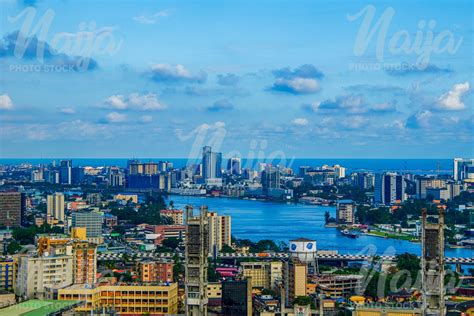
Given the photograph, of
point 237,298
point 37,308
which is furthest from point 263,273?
point 37,308

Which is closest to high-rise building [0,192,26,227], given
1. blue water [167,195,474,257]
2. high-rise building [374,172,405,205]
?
blue water [167,195,474,257]

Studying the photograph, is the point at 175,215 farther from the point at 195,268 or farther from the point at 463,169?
the point at 463,169

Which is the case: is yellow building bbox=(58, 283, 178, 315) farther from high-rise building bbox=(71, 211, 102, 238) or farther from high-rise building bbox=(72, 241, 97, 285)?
high-rise building bbox=(71, 211, 102, 238)

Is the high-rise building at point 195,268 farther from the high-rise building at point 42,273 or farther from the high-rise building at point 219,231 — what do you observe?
the high-rise building at point 219,231

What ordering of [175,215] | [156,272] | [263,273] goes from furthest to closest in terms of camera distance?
1. [175,215]
2. [263,273]
3. [156,272]

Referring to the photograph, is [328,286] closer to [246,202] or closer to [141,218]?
[141,218]

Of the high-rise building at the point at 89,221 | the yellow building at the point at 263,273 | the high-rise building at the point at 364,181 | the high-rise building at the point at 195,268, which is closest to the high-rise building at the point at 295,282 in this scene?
the yellow building at the point at 263,273
